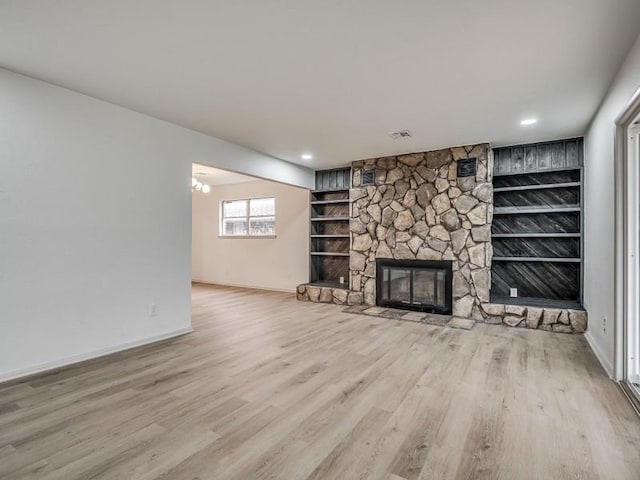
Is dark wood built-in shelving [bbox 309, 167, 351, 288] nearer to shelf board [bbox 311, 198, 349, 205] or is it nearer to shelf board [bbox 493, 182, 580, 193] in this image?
shelf board [bbox 311, 198, 349, 205]

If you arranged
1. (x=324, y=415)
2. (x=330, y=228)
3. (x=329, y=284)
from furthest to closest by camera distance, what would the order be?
(x=330, y=228) → (x=329, y=284) → (x=324, y=415)

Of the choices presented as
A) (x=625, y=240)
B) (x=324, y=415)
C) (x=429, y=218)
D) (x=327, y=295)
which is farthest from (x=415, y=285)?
(x=324, y=415)

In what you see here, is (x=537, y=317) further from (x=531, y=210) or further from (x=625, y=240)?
(x=625, y=240)

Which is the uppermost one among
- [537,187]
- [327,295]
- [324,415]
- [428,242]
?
[537,187]

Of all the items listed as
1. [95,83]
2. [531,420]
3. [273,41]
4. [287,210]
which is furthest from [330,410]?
[287,210]

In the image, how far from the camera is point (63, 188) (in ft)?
10.4

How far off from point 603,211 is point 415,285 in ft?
8.98

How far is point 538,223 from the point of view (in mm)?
5109

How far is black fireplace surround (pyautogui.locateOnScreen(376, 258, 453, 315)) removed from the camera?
17.4ft

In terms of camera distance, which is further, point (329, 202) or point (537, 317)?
point (329, 202)

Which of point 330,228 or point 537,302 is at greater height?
point 330,228

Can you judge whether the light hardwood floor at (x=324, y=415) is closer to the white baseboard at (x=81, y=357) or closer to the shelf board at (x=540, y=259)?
the white baseboard at (x=81, y=357)

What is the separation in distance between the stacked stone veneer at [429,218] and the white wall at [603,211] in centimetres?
118

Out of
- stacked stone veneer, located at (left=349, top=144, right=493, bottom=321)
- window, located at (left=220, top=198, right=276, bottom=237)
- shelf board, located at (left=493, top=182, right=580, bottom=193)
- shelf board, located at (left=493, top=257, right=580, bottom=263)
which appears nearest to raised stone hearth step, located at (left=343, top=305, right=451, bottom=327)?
stacked stone veneer, located at (left=349, top=144, right=493, bottom=321)
